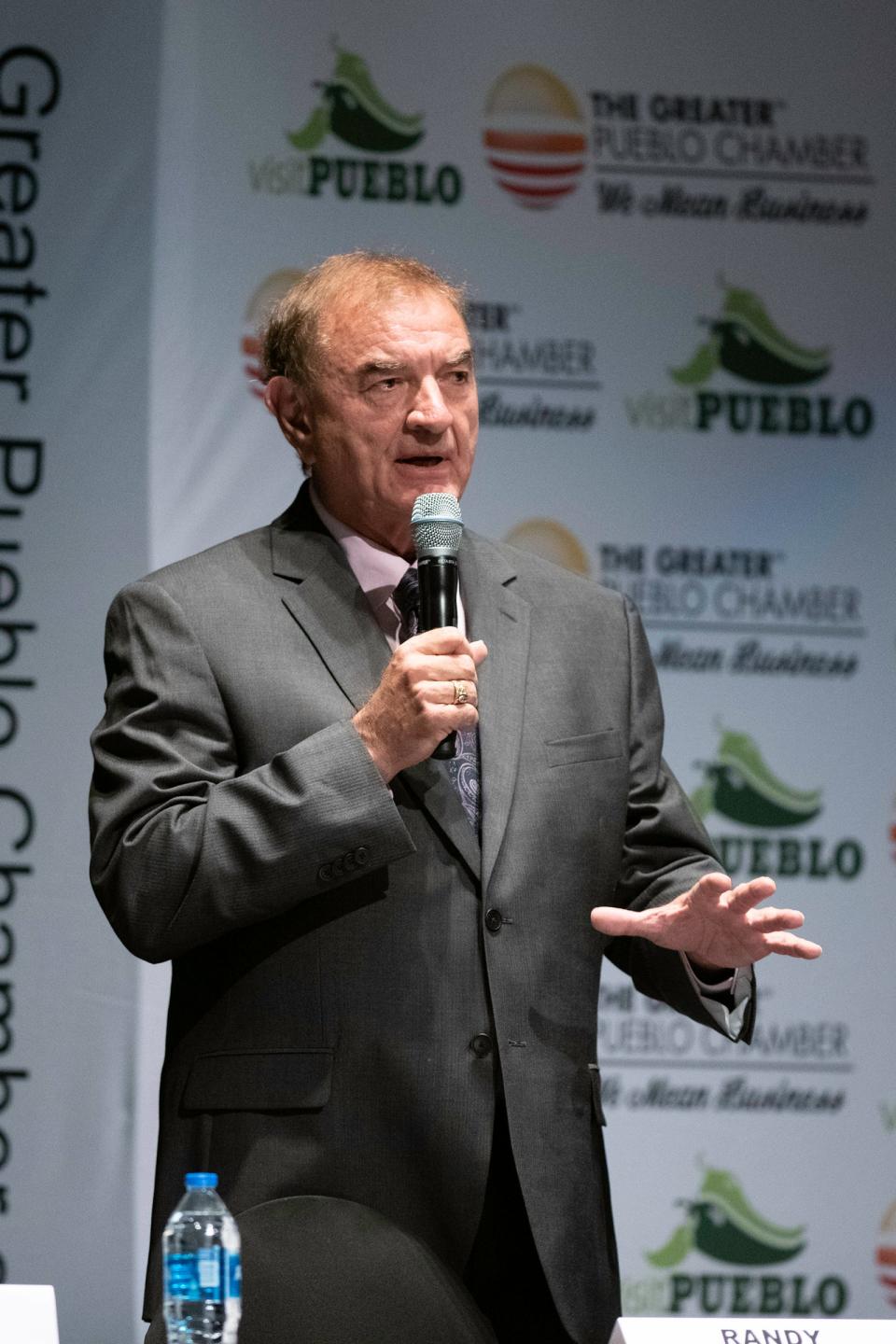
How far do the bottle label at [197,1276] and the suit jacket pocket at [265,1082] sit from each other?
0.44m

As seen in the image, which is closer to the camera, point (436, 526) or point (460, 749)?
point (436, 526)

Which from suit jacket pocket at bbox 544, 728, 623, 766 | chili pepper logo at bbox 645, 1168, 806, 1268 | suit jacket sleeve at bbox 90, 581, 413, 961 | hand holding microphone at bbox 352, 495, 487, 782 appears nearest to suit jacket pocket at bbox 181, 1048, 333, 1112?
suit jacket sleeve at bbox 90, 581, 413, 961

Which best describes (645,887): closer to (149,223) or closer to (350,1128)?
(350,1128)

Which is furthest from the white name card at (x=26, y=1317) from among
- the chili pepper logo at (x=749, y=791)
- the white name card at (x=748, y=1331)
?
the chili pepper logo at (x=749, y=791)

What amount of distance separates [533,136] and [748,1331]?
312 cm

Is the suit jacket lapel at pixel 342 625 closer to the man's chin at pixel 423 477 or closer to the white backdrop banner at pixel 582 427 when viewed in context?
the man's chin at pixel 423 477

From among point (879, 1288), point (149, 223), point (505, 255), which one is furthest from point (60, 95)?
point (879, 1288)

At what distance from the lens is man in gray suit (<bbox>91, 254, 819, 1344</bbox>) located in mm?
2195

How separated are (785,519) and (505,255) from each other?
2.99 feet

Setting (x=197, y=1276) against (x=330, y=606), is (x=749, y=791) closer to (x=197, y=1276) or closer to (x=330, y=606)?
(x=330, y=606)

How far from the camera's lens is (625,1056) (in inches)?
162

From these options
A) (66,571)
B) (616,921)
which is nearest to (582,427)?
(66,571)

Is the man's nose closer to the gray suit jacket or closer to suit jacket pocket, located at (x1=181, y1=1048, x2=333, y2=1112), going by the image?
the gray suit jacket

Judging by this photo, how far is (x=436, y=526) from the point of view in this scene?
2.27 m
